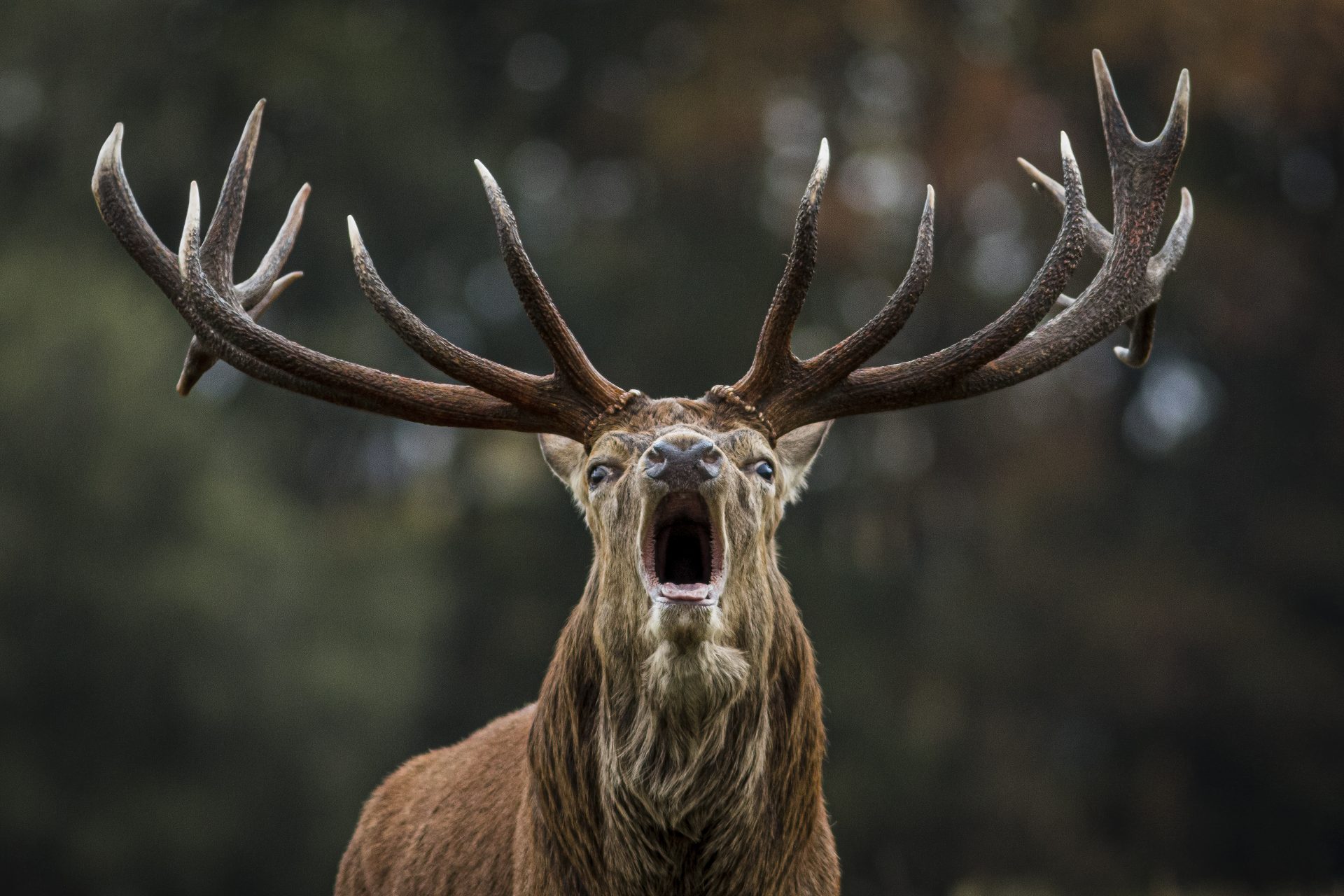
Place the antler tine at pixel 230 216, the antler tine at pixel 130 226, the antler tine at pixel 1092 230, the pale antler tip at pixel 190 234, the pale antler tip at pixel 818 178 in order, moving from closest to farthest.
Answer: the pale antler tip at pixel 818 178
the pale antler tip at pixel 190 234
the antler tine at pixel 130 226
the antler tine at pixel 230 216
the antler tine at pixel 1092 230

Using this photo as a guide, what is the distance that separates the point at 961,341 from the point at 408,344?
1.79 m

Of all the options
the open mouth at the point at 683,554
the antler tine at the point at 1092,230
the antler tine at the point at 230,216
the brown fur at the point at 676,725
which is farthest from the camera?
the antler tine at the point at 1092,230

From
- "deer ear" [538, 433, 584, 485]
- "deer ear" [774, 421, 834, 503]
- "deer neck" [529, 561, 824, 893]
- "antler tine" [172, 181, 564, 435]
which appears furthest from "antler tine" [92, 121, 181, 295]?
"deer ear" [774, 421, 834, 503]

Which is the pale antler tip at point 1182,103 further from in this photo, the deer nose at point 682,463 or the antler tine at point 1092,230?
the deer nose at point 682,463

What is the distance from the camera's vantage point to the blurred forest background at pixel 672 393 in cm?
2186

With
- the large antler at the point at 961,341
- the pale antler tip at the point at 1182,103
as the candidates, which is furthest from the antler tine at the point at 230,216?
the pale antler tip at the point at 1182,103

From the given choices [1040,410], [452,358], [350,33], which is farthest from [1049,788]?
[452,358]

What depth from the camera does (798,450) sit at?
643 cm

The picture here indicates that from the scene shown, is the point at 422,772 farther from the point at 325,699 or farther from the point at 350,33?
the point at 350,33

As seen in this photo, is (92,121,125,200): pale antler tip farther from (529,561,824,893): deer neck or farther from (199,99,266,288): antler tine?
(529,561,824,893): deer neck

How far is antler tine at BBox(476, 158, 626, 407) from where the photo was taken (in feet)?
19.5

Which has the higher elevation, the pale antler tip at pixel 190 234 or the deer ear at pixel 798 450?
the pale antler tip at pixel 190 234

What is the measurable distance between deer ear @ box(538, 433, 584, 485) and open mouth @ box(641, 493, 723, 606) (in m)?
0.90

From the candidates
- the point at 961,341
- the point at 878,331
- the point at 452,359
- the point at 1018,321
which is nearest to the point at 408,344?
the point at 452,359
